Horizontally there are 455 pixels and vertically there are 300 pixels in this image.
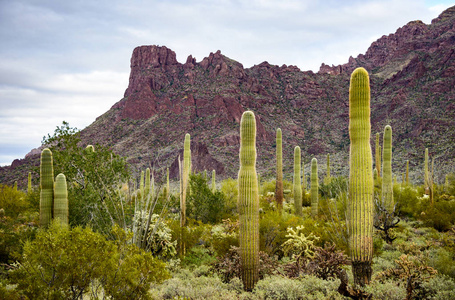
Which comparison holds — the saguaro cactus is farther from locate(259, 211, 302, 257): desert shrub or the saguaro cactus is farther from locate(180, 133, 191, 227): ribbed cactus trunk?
locate(259, 211, 302, 257): desert shrub

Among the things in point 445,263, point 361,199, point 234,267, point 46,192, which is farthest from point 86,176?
point 445,263

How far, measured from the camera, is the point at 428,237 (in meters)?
10.8

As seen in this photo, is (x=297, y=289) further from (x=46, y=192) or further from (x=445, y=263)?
(x=46, y=192)

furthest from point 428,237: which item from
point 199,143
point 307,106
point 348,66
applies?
point 348,66

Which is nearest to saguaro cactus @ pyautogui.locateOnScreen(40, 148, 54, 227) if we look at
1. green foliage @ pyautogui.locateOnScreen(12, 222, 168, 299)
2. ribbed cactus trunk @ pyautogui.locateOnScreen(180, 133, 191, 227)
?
ribbed cactus trunk @ pyautogui.locateOnScreen(180, 133, 191, 227)

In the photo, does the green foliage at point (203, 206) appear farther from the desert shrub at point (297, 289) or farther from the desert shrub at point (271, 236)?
the desert shrub at point (297, 289)

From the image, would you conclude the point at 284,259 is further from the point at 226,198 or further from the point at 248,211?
the point at 226,198

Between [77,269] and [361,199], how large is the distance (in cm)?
495

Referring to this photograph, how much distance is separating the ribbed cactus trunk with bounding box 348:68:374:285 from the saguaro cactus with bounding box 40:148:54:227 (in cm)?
768

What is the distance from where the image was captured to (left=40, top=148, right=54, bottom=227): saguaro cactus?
8.63m

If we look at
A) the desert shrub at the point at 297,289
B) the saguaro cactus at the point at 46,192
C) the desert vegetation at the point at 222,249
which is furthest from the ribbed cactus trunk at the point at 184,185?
the desert shrub at the point at 297,289

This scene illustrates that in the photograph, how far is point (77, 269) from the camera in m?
4.09

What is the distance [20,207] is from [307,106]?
232 ft

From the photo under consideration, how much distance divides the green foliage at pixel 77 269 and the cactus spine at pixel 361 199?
12.4 feet
